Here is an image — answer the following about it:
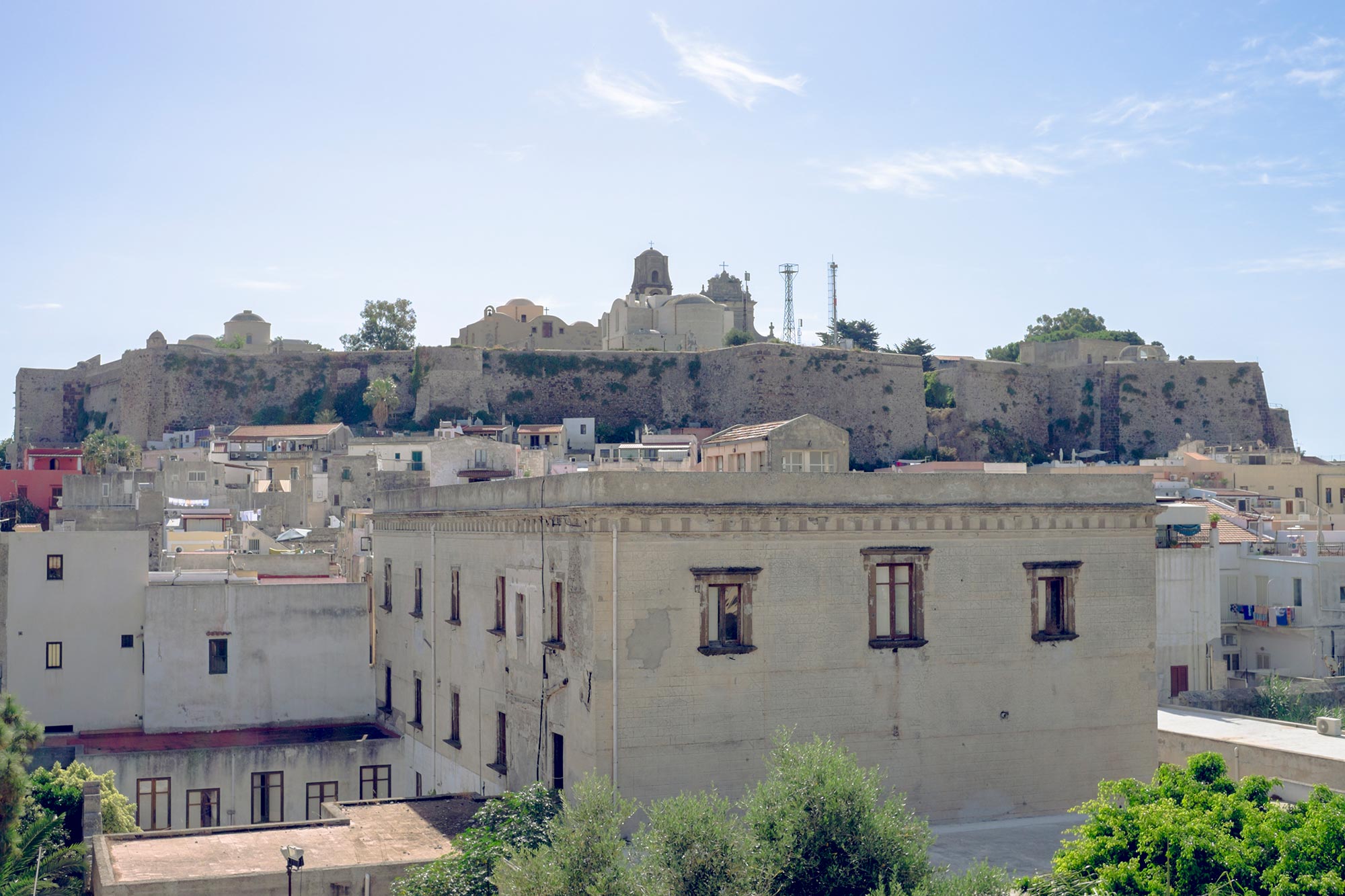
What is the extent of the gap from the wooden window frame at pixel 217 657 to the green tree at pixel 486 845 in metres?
11.1

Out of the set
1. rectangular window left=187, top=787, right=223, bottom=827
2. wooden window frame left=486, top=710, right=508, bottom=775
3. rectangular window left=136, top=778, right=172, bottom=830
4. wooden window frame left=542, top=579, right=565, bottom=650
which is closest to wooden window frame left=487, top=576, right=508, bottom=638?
wooden window frame left=486, top=710, right=508, bottom=775

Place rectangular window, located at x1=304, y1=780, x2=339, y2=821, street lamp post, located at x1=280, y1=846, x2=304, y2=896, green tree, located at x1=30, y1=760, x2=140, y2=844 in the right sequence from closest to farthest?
street lamp post, located at x1=280, y1=846, x2=304, y2=896, green tree, located at x1=30, y1=760, x2=140, y2=844, rectangular window, located at x1=304, y1=780, x2=339, y2=821

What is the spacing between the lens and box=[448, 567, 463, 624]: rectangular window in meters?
21.5

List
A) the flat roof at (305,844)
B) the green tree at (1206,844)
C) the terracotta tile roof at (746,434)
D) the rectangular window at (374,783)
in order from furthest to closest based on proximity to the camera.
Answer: the rectangular window at (374,783) → the terracotta tile roof at (746,434) → the flat roof at (305,844) → the green tree at (1206,844)

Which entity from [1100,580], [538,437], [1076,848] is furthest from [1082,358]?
[1076,848]

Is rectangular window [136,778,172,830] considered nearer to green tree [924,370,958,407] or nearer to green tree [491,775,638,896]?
green tree [491,775,638,896]

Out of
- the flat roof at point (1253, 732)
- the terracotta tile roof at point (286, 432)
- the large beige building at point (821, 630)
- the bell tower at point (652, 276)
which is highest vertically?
the bell tower at point (652, 276)

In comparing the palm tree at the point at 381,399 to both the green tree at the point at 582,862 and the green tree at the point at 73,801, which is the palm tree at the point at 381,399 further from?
the green tree at the point at 582,862

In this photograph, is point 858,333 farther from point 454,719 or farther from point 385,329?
point 454,719

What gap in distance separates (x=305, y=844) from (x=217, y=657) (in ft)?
31.4

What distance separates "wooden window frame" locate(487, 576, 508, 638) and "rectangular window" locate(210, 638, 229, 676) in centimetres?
819

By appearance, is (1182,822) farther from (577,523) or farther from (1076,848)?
(577,523)

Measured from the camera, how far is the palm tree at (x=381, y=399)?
2586 inches

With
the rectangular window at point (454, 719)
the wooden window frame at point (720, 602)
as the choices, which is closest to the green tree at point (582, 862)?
the wooden window frame at point (720, 602)
